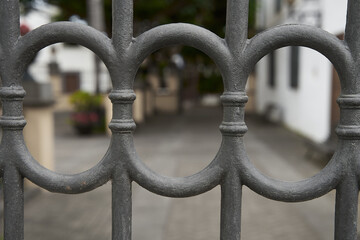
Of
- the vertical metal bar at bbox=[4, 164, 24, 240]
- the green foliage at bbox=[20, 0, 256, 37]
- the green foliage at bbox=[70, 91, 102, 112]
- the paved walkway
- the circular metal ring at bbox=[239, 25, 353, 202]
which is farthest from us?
the green foliage at bbox=[20, 0, 256, 37]

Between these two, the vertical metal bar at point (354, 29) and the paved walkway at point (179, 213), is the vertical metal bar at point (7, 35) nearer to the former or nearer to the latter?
the vertical metal bar at point (354, 29)

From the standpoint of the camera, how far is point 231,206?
1097mm

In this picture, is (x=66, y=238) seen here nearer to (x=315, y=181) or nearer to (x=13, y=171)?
(x=13, y=171)

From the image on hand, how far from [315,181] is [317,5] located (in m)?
10.4

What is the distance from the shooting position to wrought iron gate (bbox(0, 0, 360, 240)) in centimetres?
104

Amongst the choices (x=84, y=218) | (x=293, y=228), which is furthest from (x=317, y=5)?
(x=84, y=218)

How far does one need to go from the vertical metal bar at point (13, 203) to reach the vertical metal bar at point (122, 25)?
1.40ft

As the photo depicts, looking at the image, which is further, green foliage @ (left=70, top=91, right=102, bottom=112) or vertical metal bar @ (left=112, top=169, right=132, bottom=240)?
green foliage @ (left=70, top=91, right=102, bottom=112)

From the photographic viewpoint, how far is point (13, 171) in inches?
44.2

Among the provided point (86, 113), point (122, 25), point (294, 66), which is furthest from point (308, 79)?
point (122, 25)

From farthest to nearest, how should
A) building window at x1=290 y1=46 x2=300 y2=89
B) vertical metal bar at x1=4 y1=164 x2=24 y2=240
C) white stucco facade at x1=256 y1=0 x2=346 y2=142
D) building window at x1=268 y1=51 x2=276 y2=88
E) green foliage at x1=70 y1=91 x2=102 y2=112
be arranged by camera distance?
1. building window at x1=268 y1=51 x2=276 y2=88
2. green foliage at x1=70 y1=91 x2=102 y2=112
3. building window at x1=290 y1=46 x2=300 y2=89
4. white stucco facade at x1=256 y1=0 x2=346 y2=142
5. vertical metal bar at x1=4 y1=164 x2=24 y2=240

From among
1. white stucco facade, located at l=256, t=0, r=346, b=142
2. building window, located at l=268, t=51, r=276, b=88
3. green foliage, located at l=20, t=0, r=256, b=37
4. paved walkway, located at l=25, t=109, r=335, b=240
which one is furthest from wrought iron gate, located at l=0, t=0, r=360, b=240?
building window, located at l=268, t=51, r=276, b=88

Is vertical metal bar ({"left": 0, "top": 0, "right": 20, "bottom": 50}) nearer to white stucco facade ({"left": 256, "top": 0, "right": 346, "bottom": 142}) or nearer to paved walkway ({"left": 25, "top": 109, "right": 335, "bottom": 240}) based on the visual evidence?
paved walkway ({"left": 25, "top": 109, "right": 335, "bottom": 240})

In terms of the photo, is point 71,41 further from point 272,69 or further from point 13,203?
point 272,69
